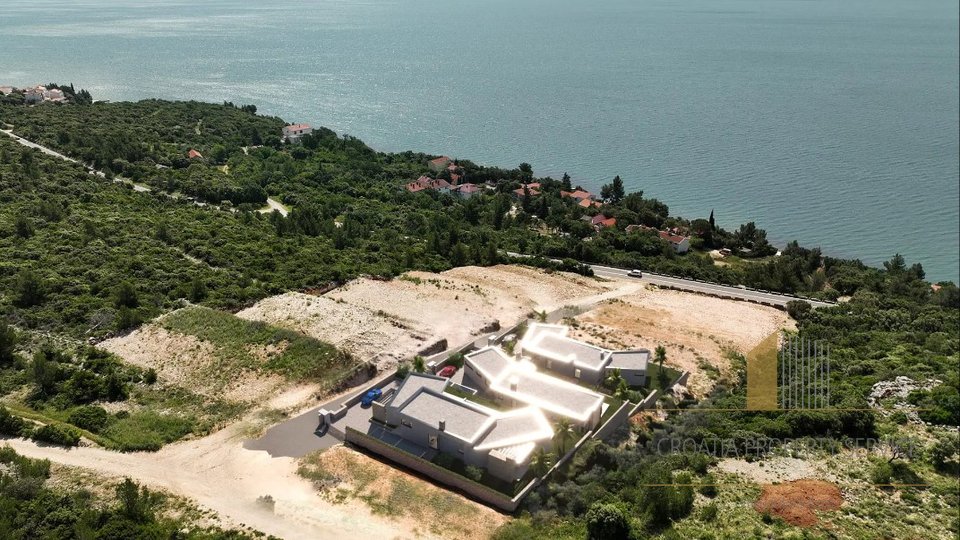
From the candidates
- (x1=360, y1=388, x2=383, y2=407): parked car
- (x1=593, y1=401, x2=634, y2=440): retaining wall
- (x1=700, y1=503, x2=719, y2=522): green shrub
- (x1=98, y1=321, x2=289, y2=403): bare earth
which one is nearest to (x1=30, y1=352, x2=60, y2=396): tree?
(x1=98, y1=321, x2=289, y2=403): bare earth

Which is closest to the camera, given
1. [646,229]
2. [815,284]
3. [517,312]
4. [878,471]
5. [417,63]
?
[878,471]

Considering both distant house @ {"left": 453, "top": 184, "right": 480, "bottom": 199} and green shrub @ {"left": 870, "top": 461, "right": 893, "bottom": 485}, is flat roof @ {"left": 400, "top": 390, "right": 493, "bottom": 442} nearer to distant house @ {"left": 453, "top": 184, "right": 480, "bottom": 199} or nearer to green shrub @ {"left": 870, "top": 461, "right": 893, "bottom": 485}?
green shrub @ {"left": 870, "top": 461, "right": 893, "bottom": 485}

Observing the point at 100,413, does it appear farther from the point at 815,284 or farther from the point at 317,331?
the point at 815,284

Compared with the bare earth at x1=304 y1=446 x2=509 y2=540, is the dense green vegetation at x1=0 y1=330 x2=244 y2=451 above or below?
above

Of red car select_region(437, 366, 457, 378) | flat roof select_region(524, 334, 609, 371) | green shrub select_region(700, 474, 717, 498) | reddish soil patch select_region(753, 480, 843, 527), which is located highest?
flat roof select_region(524, 334, 609, 371)

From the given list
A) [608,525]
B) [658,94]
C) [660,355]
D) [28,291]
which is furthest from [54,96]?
[608,525]

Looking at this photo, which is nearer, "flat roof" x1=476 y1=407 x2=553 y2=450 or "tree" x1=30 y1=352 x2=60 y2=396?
"flat roof" x1=476 y1=407 x2=553 y2=450

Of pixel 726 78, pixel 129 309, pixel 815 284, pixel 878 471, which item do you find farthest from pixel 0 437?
pixel 726 78

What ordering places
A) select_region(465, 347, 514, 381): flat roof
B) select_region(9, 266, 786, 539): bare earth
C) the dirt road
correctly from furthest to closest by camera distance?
select_region(465, 347, 514, 381): flat roof
select_region(9, 266, 786, 539): bare earth
the dirt road
